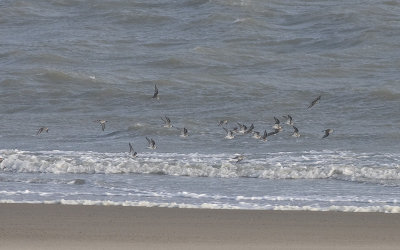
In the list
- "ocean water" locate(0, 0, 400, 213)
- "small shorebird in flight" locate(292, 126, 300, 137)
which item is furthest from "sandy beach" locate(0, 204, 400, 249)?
"small shorebird in flight" locate(292, 126, 300, 137)

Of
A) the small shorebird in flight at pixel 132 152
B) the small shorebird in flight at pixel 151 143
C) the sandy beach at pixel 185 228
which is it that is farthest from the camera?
the small shorebird in flight at pixel 151 143

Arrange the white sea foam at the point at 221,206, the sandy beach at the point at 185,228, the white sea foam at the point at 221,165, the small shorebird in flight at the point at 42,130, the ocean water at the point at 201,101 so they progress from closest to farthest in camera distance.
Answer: the sandy beach at the point at 185,228, the white sea foam at the point at 221,206, the ocean water at the point at 201,101, the white sea foam at the point at 221,165, the small shorebird in flight at the point at 42,130

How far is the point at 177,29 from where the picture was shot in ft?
77.1

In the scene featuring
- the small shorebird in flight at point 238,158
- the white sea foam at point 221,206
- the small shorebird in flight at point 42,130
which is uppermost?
the white sea foam at point 221,206

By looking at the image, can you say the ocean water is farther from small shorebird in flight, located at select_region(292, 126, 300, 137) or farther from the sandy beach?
the sandy beach

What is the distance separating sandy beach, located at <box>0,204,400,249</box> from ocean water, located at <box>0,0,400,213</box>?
1.27 feet

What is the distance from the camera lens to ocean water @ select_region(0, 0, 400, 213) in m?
10.2

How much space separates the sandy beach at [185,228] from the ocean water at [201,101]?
0.39 meters

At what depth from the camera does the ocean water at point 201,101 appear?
1025 centimetres

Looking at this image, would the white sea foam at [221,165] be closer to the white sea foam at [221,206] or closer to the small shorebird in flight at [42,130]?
the small shorebird in flight at [42,130]

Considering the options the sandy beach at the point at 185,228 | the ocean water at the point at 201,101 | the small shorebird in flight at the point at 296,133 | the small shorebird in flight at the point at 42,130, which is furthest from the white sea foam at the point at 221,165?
the sandy beach at the point at 185,228

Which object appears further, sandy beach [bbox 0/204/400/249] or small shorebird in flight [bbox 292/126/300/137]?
small shorebird in flight [bbox 292/126/300/137]

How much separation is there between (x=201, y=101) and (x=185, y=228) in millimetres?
9278

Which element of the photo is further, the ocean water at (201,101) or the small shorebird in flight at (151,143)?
the small shorebird in flight at (151,143)
